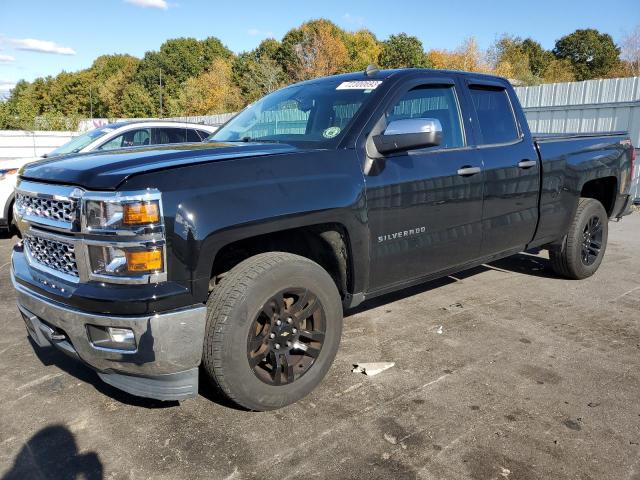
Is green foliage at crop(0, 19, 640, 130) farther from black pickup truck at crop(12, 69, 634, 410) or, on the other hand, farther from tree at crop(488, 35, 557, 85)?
black pickup truck at crop(12, 69, 634, 410)

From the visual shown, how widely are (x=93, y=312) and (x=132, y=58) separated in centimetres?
9472

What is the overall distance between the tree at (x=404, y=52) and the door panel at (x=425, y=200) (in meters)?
44.9

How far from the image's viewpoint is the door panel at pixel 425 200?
10.8ft

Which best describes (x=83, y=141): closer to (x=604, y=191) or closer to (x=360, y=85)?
(x=360, y=85)

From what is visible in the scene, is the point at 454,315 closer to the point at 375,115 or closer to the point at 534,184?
the point at 534,184

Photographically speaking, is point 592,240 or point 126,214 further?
point 592,240

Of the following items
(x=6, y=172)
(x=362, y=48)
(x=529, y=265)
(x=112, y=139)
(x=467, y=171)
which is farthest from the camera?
(x=362, y=48)

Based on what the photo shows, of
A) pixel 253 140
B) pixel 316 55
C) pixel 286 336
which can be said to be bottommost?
pixel 286 336

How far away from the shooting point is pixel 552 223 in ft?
15.8

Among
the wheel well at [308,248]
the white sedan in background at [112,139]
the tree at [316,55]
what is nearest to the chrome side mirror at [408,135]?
the wheel well at [308,248]

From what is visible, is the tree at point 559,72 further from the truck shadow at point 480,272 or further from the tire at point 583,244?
the tire at point 583,244

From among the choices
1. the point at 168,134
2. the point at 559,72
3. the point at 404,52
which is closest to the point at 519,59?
the point at 559,72

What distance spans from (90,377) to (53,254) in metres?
1.08

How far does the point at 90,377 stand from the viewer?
3430mm
